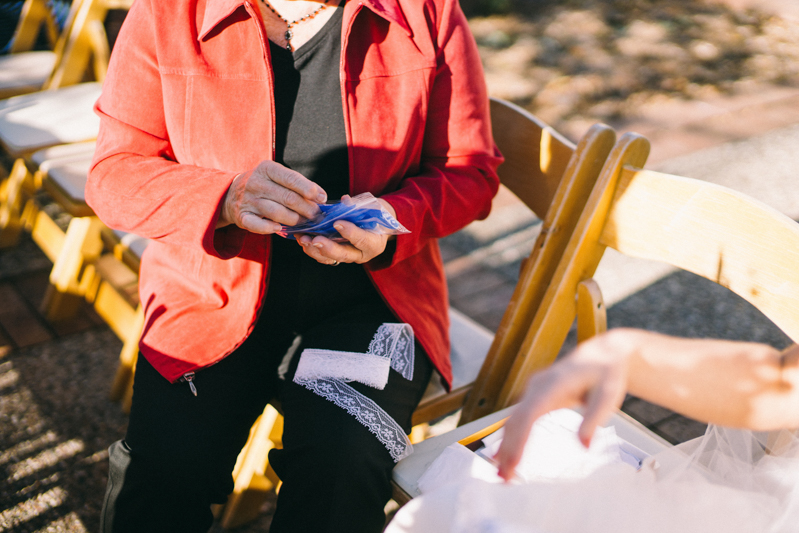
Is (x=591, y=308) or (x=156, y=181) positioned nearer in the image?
(x=156, y=181)

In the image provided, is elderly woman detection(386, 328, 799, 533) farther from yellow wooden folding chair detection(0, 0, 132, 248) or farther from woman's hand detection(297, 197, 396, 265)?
yellow wooden folding chair detection(0, 0, 132, 248)

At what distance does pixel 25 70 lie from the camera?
2.90 meters

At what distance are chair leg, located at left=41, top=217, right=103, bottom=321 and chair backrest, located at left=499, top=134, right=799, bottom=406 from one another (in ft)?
5.48

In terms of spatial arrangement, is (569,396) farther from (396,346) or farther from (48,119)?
(48,119)

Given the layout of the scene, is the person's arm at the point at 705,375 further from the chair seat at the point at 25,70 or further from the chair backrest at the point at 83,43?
the chair seat at the point at 25,70

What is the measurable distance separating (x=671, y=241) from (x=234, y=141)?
3.03ft

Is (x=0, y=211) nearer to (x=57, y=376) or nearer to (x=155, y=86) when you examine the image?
(x=57, y=376)

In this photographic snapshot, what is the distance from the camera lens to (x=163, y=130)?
4.21ft

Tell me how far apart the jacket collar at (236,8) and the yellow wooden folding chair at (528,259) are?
1.45 ft

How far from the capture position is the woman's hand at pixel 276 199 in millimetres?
1087

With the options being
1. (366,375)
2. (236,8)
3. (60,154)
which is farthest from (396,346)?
(60,154)

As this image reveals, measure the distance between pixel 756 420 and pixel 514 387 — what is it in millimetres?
663

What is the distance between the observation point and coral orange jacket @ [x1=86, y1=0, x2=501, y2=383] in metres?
1.20

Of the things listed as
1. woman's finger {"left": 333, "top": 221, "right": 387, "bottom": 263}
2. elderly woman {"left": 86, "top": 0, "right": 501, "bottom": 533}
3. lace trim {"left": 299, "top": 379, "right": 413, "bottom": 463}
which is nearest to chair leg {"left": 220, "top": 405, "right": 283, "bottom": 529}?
elderly woman {"left": 86, "top": 0, "right": 501, "bottom": 533}
